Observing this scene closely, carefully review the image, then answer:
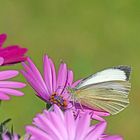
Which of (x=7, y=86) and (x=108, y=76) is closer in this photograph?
(x=7, y=86)

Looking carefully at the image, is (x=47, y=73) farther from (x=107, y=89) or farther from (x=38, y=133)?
→ (x=38, y=133)

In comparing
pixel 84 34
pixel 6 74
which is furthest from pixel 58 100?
pixel 84 34

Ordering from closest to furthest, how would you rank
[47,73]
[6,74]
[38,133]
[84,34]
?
[38,133]
[6,74]
[47,73]
[84,34]

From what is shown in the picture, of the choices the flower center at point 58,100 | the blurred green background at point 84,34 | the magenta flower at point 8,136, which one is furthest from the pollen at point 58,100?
the blurred green background at point 84,34

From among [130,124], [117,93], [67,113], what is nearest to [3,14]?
[130,124]

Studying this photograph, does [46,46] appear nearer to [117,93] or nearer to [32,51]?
[32,51]

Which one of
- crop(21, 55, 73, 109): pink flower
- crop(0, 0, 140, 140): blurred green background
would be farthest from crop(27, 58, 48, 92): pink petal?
crop(0, 0, 140, 140): blurred green background

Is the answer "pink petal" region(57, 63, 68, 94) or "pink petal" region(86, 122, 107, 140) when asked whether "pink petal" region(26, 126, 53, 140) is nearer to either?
"pink petal" region(86, 122, 107, 140)

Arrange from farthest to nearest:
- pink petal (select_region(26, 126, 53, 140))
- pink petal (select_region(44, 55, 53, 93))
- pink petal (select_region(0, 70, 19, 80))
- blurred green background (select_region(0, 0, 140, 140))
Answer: blurred green background (select_region(0, 0, 140, 140)) → pink petal (select_region(44, 55, 53, 93)) → pink petal (select_region(0, 70, 19, 80)) → pink petal (select_region(26, 126, 53, 140))

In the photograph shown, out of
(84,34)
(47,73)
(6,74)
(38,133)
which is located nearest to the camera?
(38,133)
